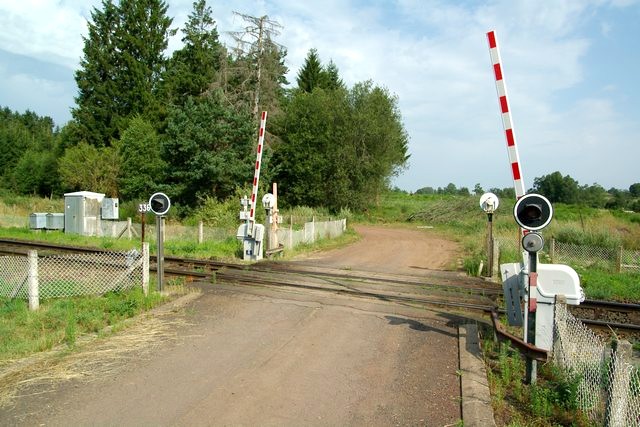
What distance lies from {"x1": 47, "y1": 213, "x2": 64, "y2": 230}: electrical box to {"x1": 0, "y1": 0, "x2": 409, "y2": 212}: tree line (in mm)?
6977

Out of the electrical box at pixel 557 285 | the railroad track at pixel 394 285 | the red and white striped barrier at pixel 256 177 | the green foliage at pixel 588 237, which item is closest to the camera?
the electrical box at pixel 557 285

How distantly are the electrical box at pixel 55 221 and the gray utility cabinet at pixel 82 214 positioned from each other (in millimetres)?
917

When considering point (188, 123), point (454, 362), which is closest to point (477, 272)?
point (454, 362)

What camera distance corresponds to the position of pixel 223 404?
4953 mm

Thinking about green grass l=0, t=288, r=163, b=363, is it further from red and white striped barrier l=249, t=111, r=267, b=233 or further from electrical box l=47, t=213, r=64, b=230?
electrical box l=47, t=213, r=64, b=230

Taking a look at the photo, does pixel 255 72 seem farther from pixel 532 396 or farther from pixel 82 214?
pixel 532 396

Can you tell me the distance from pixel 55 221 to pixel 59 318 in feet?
70.6

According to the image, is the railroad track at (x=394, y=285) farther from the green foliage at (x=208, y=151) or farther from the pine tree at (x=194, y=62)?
the pine tree at (x=194, y=62)

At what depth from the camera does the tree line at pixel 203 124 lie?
32.0 m

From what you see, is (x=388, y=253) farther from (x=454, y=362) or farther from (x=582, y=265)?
(x=454, y=362)

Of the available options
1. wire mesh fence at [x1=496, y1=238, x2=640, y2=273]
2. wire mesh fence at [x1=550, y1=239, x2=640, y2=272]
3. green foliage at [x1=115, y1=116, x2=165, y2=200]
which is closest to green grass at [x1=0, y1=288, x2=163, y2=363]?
wire mesh fence at [x1=496, y1=238, x2=640, y2=273]

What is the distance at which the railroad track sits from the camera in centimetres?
965

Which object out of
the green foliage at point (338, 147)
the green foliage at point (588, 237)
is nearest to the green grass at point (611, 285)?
the green foliage at point (588, 237)

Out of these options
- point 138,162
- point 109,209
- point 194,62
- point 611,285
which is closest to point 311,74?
point 194,62
